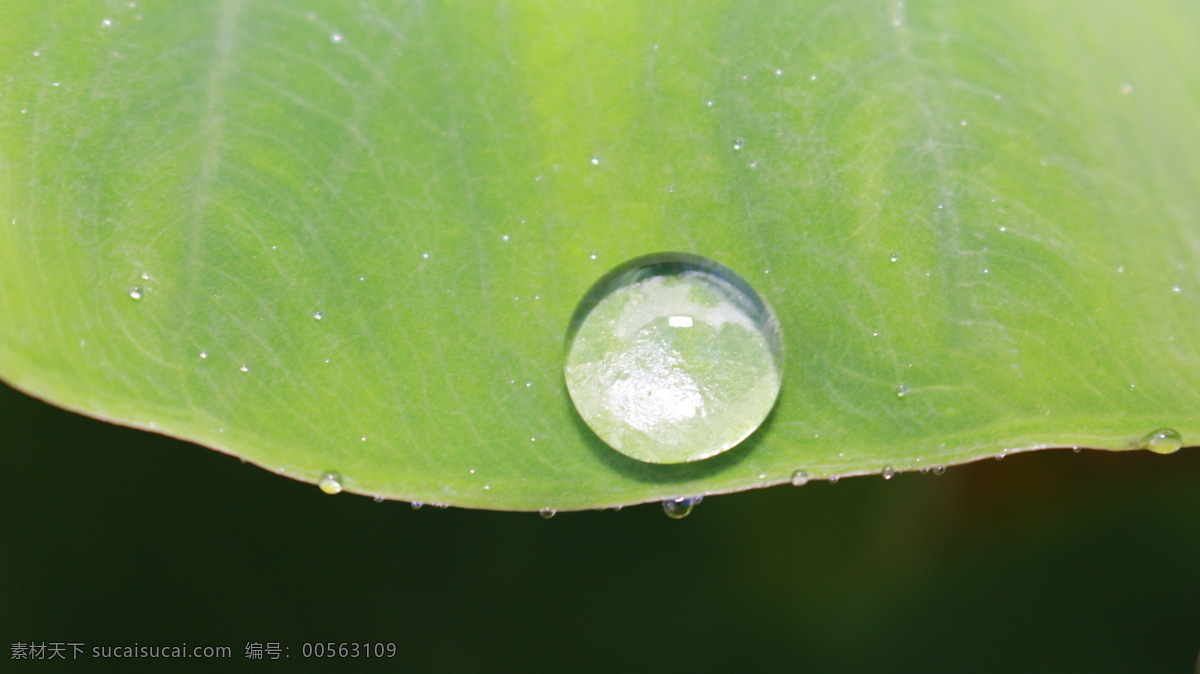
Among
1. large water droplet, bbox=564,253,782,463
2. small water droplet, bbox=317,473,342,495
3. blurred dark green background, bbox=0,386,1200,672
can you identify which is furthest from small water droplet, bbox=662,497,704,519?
blurred dark green background, bbox=0,386,1200,672

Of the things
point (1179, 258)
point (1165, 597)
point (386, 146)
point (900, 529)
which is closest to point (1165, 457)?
point (1165, 597)

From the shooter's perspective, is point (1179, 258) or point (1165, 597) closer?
point (1179, 258)

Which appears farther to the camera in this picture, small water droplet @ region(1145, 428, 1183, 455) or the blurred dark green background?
the blurred dark green background

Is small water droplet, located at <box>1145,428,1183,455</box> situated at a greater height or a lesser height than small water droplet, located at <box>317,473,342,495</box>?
lesser

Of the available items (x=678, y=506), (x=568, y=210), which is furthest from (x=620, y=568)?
(x=568, y=210)

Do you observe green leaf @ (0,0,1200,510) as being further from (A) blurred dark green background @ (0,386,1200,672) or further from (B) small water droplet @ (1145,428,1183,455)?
(A) blurred dark green background @ (0,386,1200,672)

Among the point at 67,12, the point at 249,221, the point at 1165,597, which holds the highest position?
the point at 67,12

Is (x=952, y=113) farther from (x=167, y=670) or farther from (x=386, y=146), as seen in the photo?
(x=167, y=670)

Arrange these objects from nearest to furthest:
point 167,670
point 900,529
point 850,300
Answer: point 850,300 < point 167,670 < point 900,529
